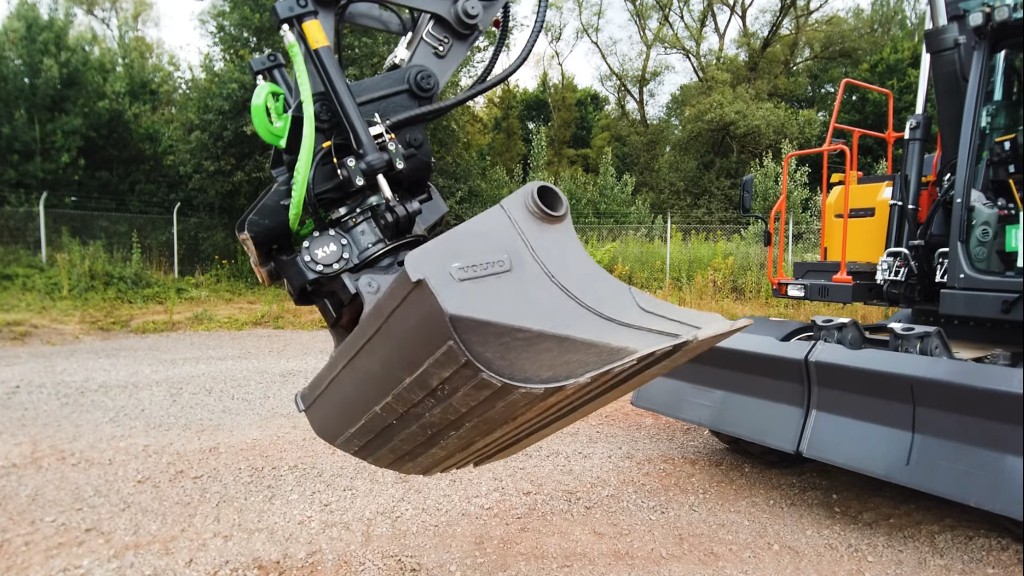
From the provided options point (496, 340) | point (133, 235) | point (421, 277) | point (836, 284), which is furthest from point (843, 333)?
point (133, 235)

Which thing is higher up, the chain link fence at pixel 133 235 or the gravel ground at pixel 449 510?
the chain link fence at pixel 133 235

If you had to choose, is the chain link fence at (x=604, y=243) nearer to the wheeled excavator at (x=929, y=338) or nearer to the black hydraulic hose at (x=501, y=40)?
the wheeled excavator at (x=929, y=338)

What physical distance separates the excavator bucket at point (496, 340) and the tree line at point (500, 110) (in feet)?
17.1

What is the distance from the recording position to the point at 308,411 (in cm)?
216

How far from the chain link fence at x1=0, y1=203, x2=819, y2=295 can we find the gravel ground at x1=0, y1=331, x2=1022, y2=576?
24.5 ft

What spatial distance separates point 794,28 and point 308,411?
95.1 feet

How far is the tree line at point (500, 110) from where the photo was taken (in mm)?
13422

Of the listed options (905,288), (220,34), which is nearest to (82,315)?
(220,34)

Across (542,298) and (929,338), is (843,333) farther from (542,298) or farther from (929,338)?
(542,298)

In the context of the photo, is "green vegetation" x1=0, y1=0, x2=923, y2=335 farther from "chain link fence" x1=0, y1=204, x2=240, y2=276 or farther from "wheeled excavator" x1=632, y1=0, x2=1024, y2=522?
"wheeled excavator" x1=632, y1=0, x2=1024, y2=522

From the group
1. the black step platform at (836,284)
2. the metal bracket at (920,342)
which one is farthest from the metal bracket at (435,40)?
the black step platform at (836,284)

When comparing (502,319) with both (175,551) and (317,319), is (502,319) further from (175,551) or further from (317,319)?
(317,319)

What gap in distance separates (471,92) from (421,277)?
3.36ft

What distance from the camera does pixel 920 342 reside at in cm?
332
